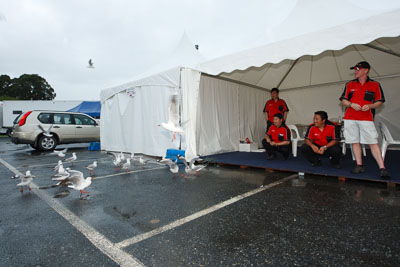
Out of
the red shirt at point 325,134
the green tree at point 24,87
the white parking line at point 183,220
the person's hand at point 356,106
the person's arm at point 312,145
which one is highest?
the green tree at point 24,87

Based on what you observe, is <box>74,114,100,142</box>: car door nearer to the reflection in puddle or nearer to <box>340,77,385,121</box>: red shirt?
<box>340,77,385,121</box>: red shirt

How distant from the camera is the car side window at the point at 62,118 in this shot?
9.05 meters

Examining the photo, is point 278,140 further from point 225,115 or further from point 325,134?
point 225,115

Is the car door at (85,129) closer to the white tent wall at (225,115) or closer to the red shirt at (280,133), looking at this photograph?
the white tent wall at (225,115)

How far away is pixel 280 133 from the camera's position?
17.2 ft

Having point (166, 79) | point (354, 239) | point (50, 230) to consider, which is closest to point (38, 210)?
point (50, 230)

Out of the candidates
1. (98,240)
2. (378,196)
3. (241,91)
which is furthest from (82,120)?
(378,196)

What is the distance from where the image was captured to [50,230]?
2035 millimetres

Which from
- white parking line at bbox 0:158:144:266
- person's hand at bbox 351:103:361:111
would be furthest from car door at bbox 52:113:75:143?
person's hand at bbox 351:103:361:111

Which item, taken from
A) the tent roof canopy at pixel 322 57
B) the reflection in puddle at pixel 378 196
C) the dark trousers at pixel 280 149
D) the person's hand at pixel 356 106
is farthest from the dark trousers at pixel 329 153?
the tent roof canopy at pixel 322 57

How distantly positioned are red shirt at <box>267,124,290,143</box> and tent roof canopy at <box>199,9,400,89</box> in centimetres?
156

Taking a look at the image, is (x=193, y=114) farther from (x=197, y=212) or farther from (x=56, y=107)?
(x=56, y=107)

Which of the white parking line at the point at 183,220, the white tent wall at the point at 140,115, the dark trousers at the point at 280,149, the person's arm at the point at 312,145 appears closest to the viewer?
the white parking line at the point at 183,220

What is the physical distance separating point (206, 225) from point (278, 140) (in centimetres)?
377
